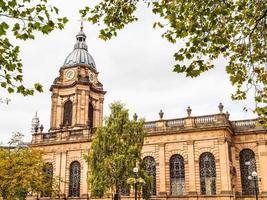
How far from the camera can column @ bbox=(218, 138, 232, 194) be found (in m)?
36.0

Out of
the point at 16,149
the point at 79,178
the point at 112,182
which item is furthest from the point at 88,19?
the point at 79,178

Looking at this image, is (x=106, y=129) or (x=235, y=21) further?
(x=106, y=129)

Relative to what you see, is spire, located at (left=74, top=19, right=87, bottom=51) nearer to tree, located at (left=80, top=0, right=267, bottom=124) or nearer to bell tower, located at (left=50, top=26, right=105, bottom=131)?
bell tower, located at (left=50, top=26, right=105, bottom=131)

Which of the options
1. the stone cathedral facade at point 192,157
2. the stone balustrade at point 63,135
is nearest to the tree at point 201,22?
the stone cathedral facade at point 192,157

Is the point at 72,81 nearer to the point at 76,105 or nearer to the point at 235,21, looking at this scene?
the point at 76,105

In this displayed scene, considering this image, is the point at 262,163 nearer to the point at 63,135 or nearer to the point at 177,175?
the point at 177,175

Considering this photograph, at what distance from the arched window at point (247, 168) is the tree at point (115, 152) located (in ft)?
44.5

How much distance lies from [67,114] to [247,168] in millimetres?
24382

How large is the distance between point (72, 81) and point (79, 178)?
14.0 metres

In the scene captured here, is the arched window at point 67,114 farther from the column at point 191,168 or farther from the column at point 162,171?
the column at point 191,168

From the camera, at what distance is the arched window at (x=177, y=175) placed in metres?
38.6

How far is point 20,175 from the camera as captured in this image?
34031 millimetres

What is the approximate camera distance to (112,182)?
29188mm

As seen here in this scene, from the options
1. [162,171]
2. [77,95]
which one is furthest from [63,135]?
[162,171]
